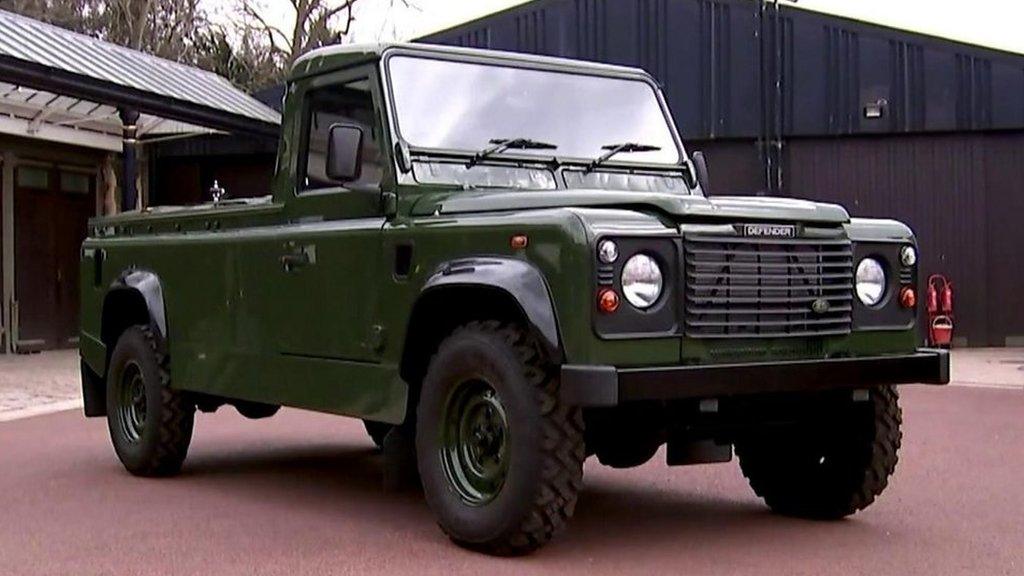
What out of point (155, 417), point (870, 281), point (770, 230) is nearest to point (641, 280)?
point (770, 230)

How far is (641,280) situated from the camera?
18.7 feet

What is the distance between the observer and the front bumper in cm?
545

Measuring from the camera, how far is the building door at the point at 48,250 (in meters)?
21.1

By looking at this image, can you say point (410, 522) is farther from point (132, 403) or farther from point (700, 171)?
point (132, 403)

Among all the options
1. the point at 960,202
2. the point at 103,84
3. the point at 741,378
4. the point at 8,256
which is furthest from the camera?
the point at 960,202

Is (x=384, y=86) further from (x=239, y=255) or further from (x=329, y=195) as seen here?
(x=239, y=255)

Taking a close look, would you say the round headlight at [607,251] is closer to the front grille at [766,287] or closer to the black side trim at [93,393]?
the front grille at [766,287]

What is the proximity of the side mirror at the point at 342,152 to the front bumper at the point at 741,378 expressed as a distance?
1725 millimetres

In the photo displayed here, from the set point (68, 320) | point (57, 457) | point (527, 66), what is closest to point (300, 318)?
point (527, 66)

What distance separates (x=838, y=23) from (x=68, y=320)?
41.2 feet

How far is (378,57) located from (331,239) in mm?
941

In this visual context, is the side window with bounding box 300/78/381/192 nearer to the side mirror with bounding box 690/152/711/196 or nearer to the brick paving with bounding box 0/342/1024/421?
the side mirror with bounding box 690/152/711/196

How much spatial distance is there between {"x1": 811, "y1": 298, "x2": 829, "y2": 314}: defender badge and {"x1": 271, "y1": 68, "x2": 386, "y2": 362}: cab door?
197 centimetres

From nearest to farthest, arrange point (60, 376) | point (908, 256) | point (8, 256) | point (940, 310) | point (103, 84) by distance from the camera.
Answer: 1. point (908, 256)
2. point (103, 84)
3. point (60, 376)
4. point (8, 256)
5. point (940, 310)
